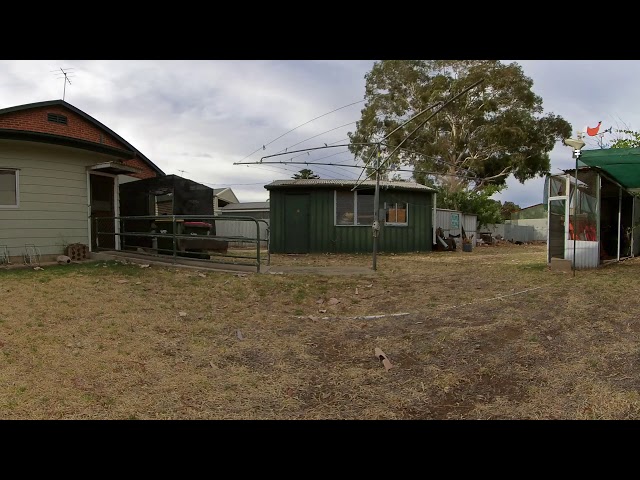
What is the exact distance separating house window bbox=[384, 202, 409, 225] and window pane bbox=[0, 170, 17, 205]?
428 inches

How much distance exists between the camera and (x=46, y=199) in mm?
8523

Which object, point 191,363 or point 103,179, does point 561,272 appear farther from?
point 103,179

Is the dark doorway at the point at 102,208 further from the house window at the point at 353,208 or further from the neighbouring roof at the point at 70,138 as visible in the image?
the house window at the point at 353,208

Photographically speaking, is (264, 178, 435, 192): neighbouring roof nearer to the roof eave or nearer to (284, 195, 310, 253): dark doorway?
(284, 195, 310, 253): dark doorway

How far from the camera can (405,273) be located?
864 cm

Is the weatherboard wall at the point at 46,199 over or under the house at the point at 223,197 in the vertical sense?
under

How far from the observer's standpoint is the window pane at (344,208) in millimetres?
13547

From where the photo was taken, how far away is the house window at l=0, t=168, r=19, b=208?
8.04 metres

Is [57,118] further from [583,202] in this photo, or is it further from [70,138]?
[583,202]

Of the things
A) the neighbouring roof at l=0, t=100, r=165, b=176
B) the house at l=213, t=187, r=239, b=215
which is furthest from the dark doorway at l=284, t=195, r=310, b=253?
the house at l=213, t=187, r=239, b=215

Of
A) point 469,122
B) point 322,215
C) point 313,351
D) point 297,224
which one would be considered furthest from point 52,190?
point 469,122

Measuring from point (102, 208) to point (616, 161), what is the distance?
12005mm

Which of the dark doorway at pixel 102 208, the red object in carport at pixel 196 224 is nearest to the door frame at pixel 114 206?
the dark doorway at pixel 102 208

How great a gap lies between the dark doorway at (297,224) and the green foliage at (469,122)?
12.2 meters
